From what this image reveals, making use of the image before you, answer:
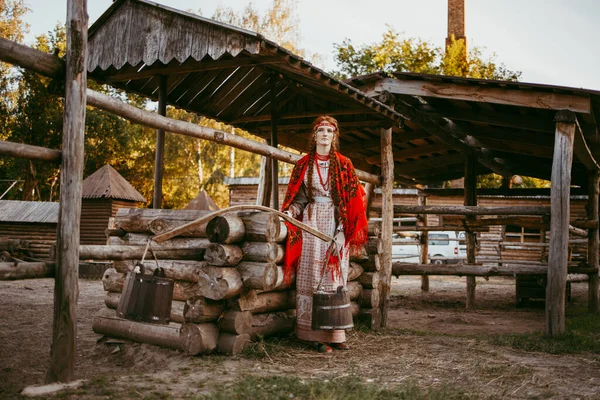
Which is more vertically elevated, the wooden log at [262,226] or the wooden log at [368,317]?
the wooden log at [262,226]

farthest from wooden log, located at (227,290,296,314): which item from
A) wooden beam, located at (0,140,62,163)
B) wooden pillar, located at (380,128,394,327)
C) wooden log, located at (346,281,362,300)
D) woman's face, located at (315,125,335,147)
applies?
wooden beam, located at (0,140,62,163)

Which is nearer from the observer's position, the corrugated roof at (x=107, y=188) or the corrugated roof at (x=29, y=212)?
the corrugated roof at (x=29, y=212)

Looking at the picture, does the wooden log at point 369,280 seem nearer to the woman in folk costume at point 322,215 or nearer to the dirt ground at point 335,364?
the dirt ground at point 335,364

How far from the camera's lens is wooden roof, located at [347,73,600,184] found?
7582 millimetres

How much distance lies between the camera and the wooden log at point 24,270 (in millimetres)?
3711

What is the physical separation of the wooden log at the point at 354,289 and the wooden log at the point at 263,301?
1.19 m

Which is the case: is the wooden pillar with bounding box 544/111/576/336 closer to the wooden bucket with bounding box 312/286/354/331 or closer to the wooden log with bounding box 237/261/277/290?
the wooden bucket with bounding box 312/286/354/331

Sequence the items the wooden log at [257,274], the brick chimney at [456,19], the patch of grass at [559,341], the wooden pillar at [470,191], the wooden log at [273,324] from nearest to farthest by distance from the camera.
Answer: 1. the wooden log at [257,274]
2. the wooden log at [273,324]
3. the patch of grass at [559,341]
4. the wooden pillar at [470,191]
5. the brick chimney at [456,19]

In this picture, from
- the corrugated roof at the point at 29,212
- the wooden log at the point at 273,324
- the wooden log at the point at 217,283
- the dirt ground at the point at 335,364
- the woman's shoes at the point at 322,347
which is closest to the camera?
the dirt ground at the point at 335,364

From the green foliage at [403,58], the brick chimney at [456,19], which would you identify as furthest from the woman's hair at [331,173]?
the brick chimney at [456,19]

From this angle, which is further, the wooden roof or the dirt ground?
the wooden roof

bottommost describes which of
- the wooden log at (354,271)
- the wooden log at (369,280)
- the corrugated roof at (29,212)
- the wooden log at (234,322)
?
the wooden log at (234,322)

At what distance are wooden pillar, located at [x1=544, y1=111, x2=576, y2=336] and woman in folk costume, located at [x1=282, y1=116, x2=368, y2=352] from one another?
298 centimetres

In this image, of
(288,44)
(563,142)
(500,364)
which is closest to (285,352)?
(500,364)
